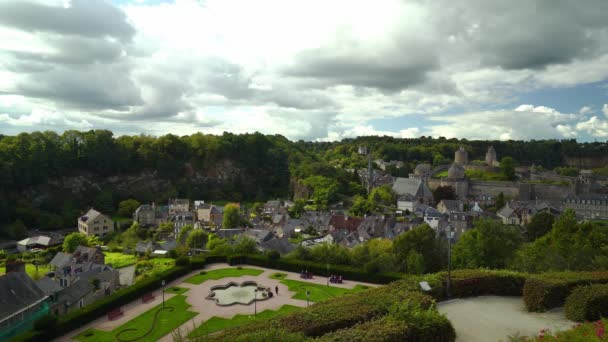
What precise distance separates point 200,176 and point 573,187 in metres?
71.1

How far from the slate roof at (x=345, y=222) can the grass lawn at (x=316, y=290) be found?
2391 cm

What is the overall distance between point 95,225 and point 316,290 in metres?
43.0

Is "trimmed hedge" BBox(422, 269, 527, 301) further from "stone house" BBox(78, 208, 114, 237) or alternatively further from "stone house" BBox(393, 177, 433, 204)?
"stone house" BBox(78, 208, 114, 237)

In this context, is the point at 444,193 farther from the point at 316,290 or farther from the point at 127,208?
the point at 127,208

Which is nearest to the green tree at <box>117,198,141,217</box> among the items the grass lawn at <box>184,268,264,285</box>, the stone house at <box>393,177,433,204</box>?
the grass lawn at <box>184,268,264,285</box>

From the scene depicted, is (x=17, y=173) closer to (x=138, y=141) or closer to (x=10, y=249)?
(x=10, y=249)

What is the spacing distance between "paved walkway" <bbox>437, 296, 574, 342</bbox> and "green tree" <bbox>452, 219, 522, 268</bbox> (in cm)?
1110

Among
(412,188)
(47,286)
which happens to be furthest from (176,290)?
(412,188)

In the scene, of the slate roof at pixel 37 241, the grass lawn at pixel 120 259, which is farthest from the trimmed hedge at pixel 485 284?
the slate roof at pixel 37 241

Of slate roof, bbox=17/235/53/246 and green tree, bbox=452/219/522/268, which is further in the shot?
slate roof, bbox=17/235/53/246

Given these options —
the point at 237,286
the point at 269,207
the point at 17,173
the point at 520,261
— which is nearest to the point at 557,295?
the point at 520,261

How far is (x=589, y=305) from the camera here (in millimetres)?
11391

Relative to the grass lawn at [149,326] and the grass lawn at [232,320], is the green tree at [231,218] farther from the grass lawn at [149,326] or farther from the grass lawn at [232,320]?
the grass lawn at [232,320]

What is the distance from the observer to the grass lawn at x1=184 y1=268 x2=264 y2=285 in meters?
26.9
